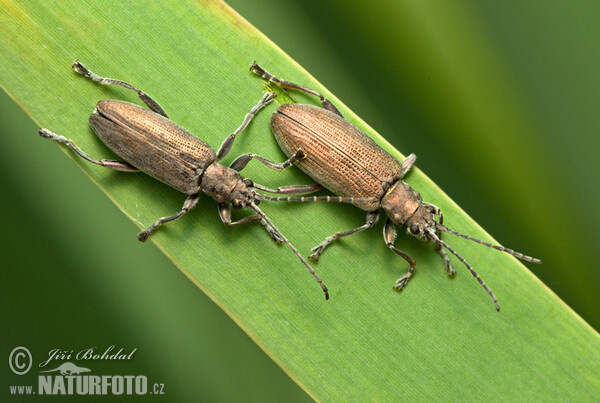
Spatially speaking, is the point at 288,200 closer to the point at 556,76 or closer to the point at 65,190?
the point at 65,190

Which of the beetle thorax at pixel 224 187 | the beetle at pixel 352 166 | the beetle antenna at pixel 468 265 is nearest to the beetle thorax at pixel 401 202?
the beetle at pixel 352 166

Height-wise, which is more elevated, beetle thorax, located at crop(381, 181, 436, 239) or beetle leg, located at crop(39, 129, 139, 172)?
beetle thorax, located at crop(381, 181, 436, 239)

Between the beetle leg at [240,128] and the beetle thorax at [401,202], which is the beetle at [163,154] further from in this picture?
the beetle thorax at [401,202]

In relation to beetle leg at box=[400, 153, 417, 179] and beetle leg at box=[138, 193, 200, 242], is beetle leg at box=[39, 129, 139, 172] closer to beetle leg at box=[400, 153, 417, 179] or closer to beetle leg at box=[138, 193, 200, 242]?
beetle leg at box=[138, 193, 200, 242]

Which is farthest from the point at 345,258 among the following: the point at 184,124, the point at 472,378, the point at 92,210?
the point at 92,210

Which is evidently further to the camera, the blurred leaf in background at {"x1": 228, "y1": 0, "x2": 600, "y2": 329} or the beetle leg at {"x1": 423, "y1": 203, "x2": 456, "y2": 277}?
the beetle leg at {"x1": 423, "y1": 203, "x2": 456, "y2": 277}

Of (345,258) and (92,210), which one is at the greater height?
(345,258)

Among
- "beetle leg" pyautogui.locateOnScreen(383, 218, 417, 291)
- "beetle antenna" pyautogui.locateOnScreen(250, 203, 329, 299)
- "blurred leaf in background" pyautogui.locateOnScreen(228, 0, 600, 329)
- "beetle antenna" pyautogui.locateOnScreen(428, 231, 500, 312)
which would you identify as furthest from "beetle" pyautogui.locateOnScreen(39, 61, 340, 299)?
"blurred leaf in background" pyautogui.locateOnScreen(228, 0, 600, 329)
